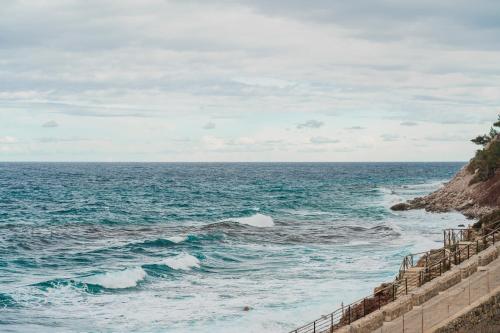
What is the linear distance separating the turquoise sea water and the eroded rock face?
2388 mm

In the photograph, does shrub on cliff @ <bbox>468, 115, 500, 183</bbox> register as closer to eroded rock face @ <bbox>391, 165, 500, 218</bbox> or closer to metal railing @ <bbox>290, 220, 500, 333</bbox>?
eroded rock face @ <bbox>391, 165, 500, 218</bbox>

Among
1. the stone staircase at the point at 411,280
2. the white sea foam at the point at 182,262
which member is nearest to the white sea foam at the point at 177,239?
the white sea foam at the point at 182,262

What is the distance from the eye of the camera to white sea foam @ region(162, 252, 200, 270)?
4059 cm

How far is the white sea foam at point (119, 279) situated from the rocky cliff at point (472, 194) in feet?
113

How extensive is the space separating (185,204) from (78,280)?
2151 inches

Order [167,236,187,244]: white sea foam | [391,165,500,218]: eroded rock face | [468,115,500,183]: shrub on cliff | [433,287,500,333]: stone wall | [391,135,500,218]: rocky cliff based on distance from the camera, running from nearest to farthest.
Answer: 1. [433,287,500,333]: stone wall
2. [167,236,187,244]: white sea foam
3. [391,165,500,218]: eroded rock face
4. [391,135,500,218]: rocky cliff
5. [468,115,500,183]: shrub on cliff

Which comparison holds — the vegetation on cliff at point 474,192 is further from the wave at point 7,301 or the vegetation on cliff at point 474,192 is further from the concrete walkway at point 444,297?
the wave at point 7,301

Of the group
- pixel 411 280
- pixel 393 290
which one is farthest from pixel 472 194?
pixel 393 290

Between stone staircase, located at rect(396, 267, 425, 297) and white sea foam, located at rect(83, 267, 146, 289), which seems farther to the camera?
white sea foam, located at rect(83, 267, 146, 289)

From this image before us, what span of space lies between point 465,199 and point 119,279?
44745mm

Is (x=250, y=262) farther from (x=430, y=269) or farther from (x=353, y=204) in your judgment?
(x=353, y=204)

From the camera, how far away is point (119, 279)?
36.3 meters

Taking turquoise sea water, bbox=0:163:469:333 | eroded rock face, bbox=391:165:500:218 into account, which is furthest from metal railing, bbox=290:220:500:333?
eroded rock face, bbox=391:165:500:218

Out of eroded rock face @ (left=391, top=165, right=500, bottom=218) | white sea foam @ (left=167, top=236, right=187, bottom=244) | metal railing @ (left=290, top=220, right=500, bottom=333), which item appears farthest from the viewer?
eroded rock face @ (left=391, top=165, right=500, bottom=218)
